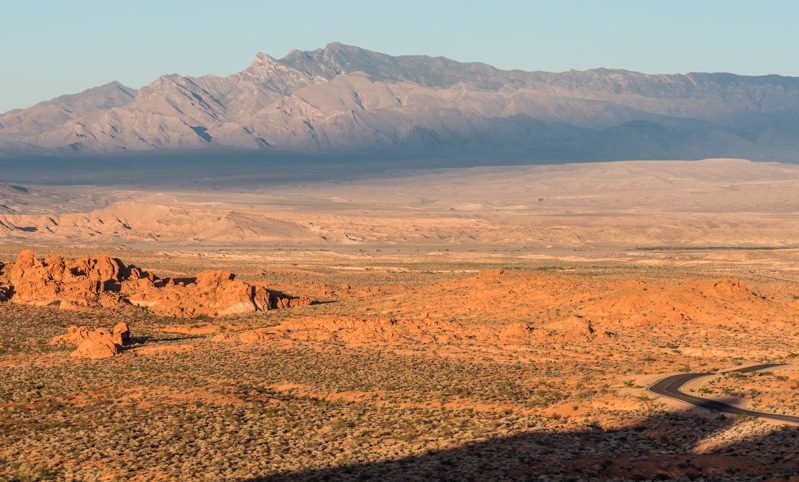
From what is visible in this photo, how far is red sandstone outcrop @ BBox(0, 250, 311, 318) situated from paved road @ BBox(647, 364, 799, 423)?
25416mm

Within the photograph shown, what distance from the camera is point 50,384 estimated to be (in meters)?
25.8

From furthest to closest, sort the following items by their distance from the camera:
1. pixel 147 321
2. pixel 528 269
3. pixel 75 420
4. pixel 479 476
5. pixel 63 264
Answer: pixel 528 269
pixel 63 264
pixel 147 321
pixel 75 420
pixel 479 476

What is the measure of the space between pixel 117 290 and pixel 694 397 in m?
33.9

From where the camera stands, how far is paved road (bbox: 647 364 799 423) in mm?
20011

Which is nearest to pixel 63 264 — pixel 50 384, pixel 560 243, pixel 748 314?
pixel 50 384

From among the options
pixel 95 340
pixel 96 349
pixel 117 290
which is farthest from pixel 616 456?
pixel 117 290

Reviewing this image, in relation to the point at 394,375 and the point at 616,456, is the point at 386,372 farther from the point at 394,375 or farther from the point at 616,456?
the point at 616,456

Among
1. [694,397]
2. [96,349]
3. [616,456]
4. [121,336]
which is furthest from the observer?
[121,336]

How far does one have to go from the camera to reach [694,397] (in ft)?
73.5

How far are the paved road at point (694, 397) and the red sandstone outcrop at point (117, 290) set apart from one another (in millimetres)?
25416

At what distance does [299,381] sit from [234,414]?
4.57 m

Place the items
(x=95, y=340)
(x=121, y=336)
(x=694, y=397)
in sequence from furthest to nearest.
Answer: (x=121, y=336), (x=95, y=340), (x=694, y=397)

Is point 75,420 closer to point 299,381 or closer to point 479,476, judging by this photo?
point 299,381

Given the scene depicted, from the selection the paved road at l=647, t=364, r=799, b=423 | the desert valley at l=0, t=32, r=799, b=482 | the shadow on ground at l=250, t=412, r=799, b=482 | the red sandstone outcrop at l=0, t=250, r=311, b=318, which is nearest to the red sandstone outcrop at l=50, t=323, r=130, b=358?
the desert valley at l=0, t=32, r=799, b=482
